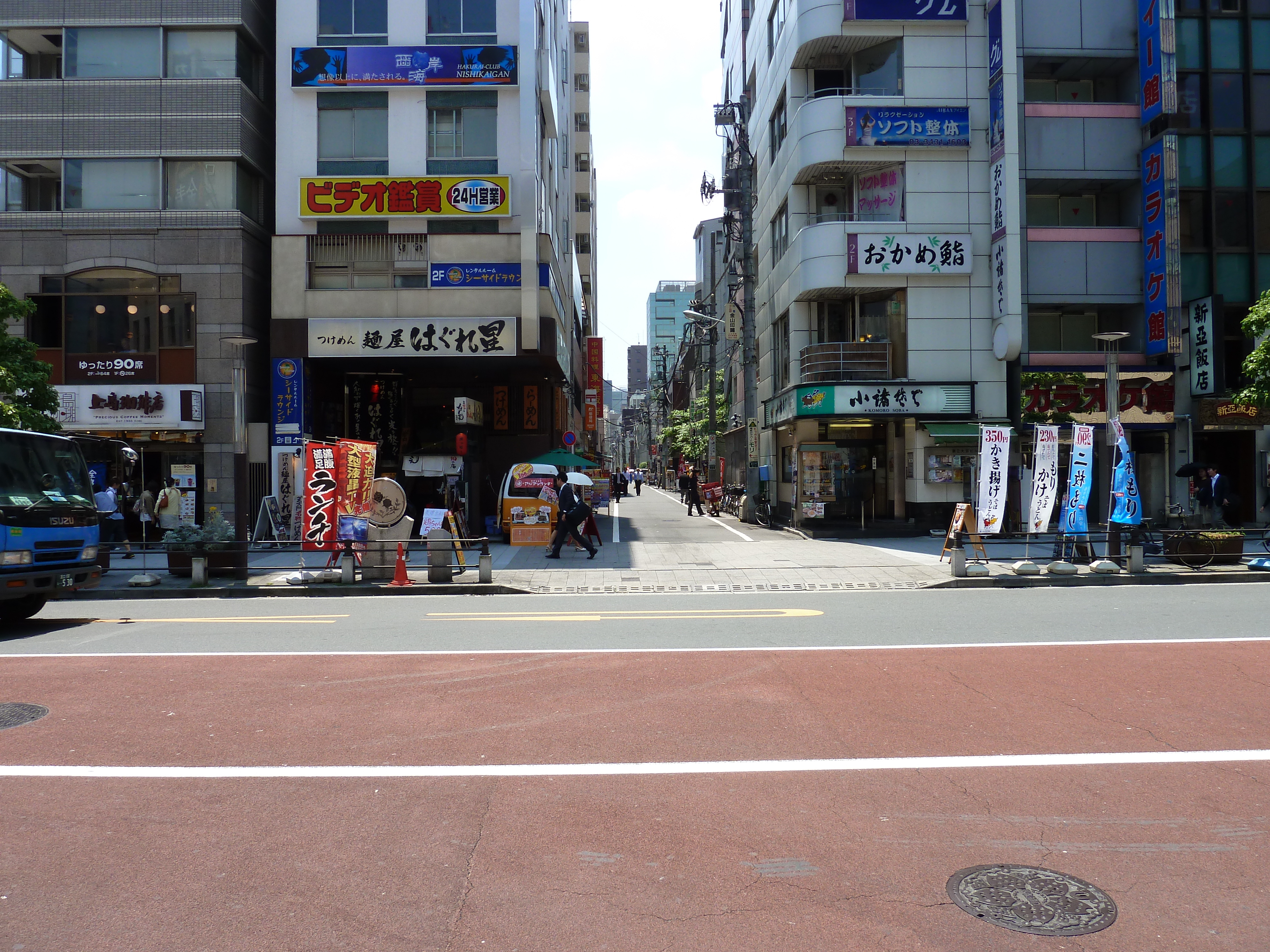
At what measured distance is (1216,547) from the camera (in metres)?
16.8

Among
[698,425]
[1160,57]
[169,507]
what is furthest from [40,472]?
[698,425]

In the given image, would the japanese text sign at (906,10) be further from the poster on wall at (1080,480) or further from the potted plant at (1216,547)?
the potted plant at (1216,547)

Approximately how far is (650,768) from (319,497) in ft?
40.8

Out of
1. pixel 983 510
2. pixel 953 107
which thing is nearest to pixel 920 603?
pixel 983 510

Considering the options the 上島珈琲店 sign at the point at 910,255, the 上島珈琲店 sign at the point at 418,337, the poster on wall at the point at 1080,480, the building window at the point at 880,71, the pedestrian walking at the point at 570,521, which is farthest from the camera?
the building window at the point at 880,71

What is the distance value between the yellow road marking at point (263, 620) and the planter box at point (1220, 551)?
1600 centimetres

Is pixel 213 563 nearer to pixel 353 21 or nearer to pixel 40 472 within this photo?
pixel 40 472

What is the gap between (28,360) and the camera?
1902 cm

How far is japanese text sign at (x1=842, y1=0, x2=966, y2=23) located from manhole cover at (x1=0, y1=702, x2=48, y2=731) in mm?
26546

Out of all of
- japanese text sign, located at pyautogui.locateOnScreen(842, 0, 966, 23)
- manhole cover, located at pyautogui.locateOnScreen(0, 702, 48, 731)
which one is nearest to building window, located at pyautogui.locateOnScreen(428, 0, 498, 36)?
japanese text sign, located at pyautogui.locateOnScreen(842, 0, 966, 23)

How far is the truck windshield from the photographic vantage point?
11.5 meters

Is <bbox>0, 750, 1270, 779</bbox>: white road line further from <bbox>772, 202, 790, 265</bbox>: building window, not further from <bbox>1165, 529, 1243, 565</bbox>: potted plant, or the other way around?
<bbox>772, 202, 790, 265</bbox>: building window

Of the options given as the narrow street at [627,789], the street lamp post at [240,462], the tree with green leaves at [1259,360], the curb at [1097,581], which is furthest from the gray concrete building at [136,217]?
the tree with green leaves at [1259,360]

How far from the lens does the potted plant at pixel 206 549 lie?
16.3 m
